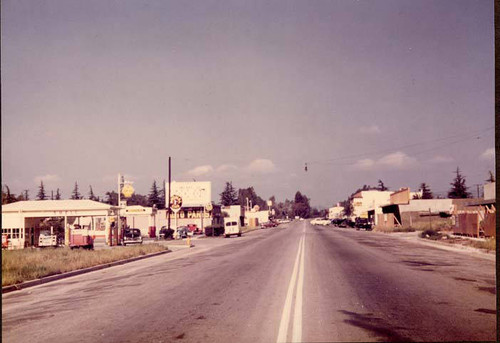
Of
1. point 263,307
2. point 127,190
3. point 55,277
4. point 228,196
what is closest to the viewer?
point 263,307

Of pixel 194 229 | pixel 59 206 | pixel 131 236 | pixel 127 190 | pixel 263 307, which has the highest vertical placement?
pixel 127 190

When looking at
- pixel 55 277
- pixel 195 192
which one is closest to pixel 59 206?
pixel 55 277

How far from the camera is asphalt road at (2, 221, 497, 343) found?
26.5 ft

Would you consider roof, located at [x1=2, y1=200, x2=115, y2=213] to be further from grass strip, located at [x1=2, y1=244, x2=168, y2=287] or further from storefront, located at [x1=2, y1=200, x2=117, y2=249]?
grass strip, located at [x1=2, y1=244, x2=168, y2=287]

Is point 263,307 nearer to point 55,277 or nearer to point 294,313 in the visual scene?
point 294,313

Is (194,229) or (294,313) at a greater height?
(294,313)

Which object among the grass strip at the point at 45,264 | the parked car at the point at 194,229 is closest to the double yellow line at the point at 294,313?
the grass strip at the point at 45,264

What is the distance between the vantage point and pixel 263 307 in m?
10.4

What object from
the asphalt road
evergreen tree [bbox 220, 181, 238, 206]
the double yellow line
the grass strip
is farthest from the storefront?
evergreen tree [bbox 220, 181, 238, 206]

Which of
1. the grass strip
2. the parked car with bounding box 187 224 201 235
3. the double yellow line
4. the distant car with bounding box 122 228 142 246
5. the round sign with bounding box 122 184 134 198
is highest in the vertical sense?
the round sign with bounding box 122 184 134 198

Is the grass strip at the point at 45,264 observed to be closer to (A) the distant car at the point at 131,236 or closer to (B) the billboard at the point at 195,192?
(A) the distant car at the point at 131,236

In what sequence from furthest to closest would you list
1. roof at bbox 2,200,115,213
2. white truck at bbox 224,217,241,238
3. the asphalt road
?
white truck at bbox 224,217,241,238 < roof at bbox 2,200,115,213 < the asphalt road

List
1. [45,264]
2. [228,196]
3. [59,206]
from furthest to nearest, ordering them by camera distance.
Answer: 1. [228,196]
2. [59,206]
3. [45,264]

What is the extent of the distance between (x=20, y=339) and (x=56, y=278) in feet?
32.7
